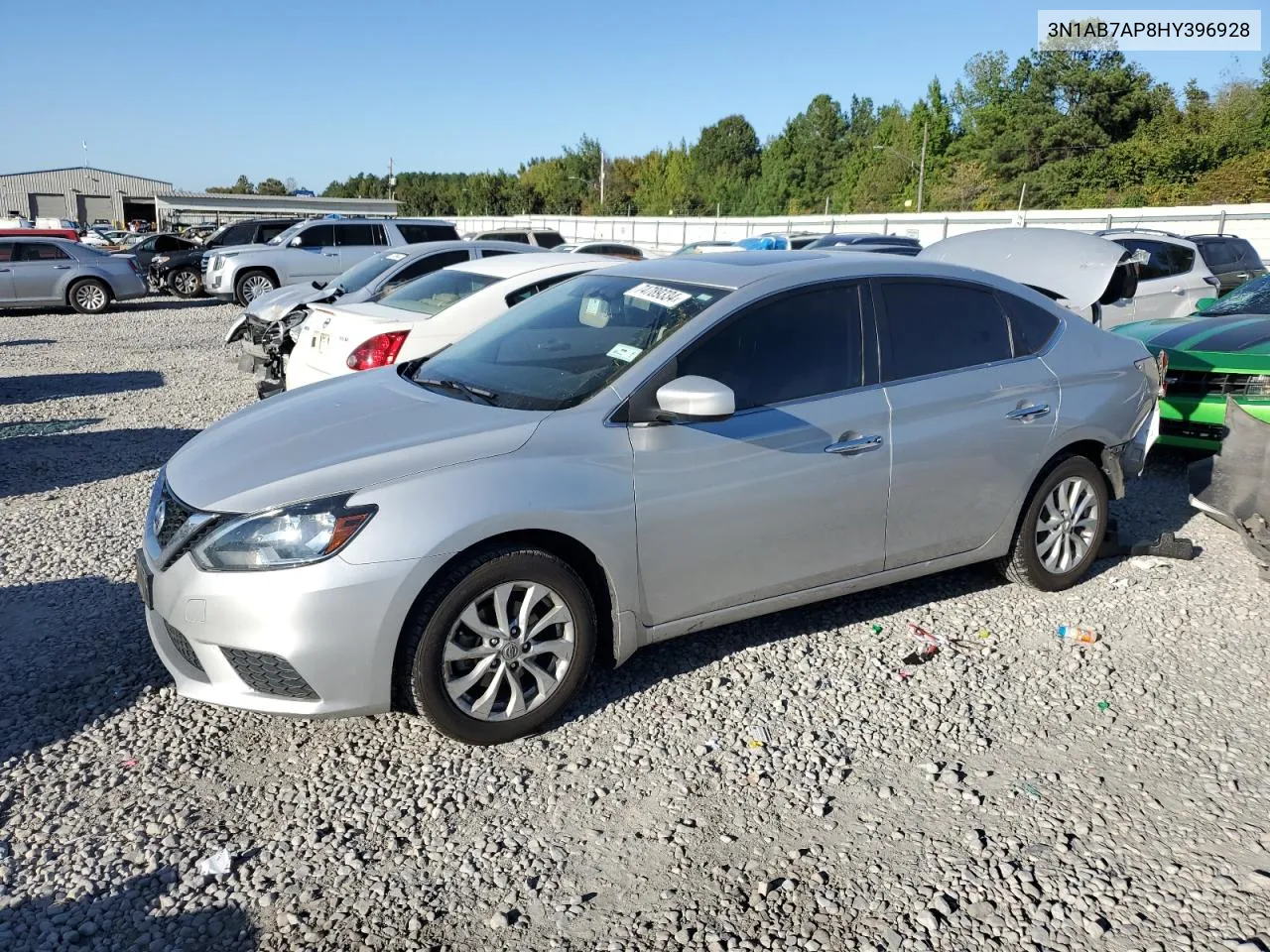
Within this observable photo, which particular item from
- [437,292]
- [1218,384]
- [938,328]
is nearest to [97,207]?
[437,292]

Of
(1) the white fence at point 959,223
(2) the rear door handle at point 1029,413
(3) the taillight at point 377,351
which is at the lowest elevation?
(2) the rear door handle at point 1029,413

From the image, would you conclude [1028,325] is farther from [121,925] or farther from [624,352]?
[121,925]

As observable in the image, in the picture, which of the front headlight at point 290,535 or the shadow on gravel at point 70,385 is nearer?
the front headlight at point 290,535

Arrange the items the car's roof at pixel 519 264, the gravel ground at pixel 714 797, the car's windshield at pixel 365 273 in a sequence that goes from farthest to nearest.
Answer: the car's windshield at pixel 365 273, the car's roof at pixel 519 264, the gravel ground at pixel 714 797

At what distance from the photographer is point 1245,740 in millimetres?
3732

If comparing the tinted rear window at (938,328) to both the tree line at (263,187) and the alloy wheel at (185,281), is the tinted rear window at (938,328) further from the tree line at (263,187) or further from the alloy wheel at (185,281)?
the tree line at (263,187)

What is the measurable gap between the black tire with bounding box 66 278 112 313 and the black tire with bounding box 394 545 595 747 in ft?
66.0

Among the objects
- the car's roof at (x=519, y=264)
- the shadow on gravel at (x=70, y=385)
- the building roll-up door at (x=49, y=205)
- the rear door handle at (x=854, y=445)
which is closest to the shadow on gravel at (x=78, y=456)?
the shadow on gravel at (x=70, y=385)

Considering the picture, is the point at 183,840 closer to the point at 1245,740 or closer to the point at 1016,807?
the point at 1016,807

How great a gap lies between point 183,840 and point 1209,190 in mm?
53224

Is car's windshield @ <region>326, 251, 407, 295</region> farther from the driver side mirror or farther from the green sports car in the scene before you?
the driver side mirror

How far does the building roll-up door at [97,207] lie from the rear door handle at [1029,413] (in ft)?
322

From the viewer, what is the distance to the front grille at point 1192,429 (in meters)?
7.12

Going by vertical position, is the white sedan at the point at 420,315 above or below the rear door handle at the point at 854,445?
above
